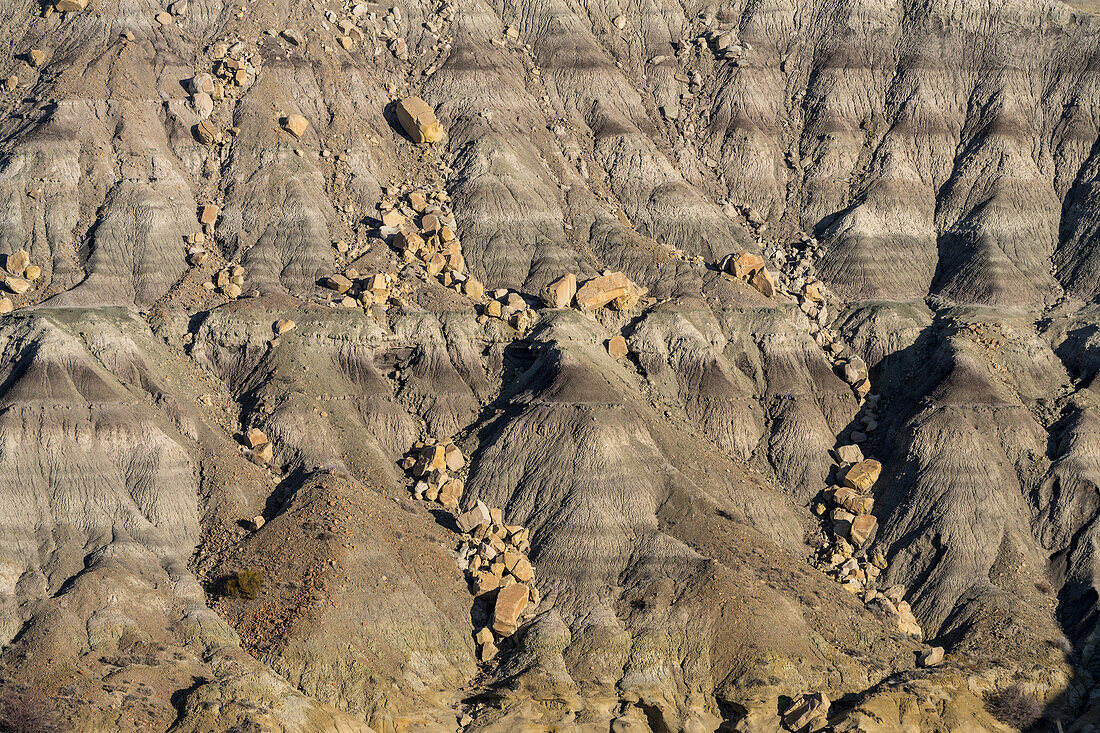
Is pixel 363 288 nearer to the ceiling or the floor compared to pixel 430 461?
nearer to the ceiling

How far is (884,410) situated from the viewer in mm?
57688

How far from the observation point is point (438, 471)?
5109cm

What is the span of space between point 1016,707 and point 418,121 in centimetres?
4339

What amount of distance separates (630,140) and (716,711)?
37.4 metres

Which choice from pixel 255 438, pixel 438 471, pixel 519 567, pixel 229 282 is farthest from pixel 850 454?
pixel 229 282

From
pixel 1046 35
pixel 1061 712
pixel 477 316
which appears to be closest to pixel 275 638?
pixel 477 316

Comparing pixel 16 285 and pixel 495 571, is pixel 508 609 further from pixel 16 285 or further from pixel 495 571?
pixel 16 285

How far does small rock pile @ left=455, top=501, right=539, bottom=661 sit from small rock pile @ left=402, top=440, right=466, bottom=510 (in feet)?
4.61

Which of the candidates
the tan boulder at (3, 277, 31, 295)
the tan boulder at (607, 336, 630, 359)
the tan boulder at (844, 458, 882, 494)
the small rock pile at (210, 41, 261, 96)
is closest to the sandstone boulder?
the tan boulder at (844, 458, 882, 494)

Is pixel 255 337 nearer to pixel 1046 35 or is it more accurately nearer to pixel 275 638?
pixel 275 638

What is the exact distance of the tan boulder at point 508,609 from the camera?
45250mm

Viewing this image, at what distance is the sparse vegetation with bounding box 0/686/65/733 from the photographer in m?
35.7

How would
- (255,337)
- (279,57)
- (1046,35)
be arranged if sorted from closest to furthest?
1. (255,337)
2. (279,57)
3. (1046,35)

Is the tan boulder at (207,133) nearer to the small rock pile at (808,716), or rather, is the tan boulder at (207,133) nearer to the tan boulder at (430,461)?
the tan boulder at (430,461)
